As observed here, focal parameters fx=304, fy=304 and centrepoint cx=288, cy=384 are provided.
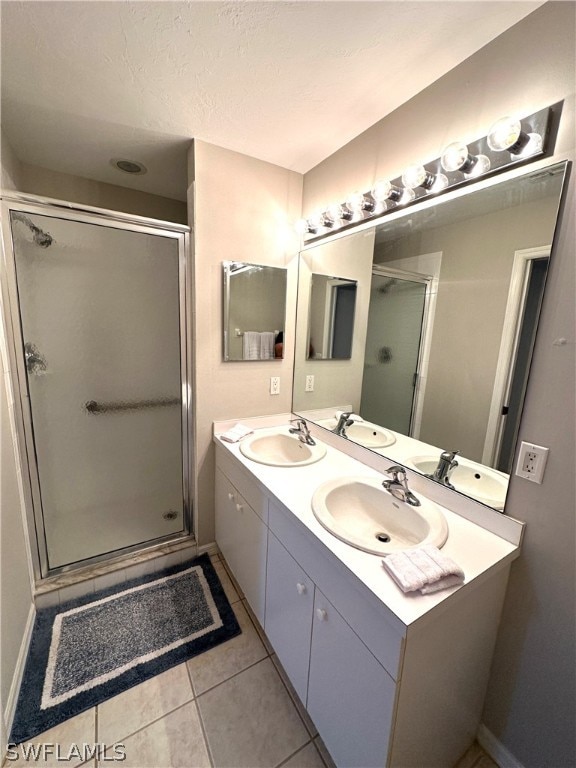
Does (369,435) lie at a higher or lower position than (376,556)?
higher

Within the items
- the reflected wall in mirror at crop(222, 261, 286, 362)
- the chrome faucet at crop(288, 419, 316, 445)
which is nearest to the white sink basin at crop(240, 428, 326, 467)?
the chrome faucet at crop(288, 419, 316, 445)

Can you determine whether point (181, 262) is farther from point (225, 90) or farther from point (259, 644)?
point (259, 644)

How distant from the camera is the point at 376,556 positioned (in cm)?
86

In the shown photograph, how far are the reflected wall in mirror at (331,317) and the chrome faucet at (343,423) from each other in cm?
31

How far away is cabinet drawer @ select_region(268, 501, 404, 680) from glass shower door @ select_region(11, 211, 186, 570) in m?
1.05

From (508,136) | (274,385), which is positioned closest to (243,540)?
(274,385)

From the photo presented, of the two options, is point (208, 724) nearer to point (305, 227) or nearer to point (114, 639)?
point (114, 639)

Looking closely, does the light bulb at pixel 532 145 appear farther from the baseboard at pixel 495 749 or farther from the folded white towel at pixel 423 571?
the baseboard at pixel 495 749

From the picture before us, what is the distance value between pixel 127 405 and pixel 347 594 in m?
1.48

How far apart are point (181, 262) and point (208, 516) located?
152 centimetres

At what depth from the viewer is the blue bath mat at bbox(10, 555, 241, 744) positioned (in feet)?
3.89

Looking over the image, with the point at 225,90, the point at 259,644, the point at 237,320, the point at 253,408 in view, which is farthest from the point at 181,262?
the point at 259,644

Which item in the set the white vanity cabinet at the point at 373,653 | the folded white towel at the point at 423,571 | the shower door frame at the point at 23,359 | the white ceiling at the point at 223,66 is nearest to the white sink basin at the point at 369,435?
the white vanity cabinet at the point at 373,653

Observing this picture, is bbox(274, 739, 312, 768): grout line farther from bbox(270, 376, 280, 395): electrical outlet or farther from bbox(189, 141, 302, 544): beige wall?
bbox(270, 376, 280, 395): electrical outlet
